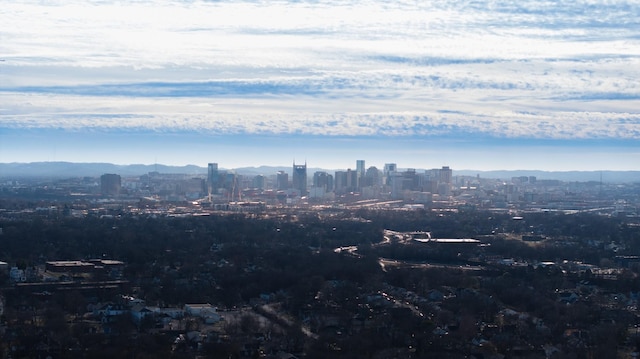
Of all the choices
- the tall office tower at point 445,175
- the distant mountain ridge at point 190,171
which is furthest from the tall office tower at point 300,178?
the distant mountain ridge at point 190,171

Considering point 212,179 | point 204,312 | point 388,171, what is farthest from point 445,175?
point 204,312

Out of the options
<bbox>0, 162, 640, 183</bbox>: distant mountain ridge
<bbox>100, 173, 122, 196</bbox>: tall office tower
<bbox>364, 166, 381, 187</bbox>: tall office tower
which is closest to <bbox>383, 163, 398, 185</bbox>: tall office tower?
<bbox>364, 166, 381, 187</bbox>: tall office tower

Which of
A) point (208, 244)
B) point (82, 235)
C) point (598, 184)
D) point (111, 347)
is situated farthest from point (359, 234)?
point (598, 184)

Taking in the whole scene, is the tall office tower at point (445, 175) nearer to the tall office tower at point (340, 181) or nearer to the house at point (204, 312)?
the tall office tower at point (340, 181)

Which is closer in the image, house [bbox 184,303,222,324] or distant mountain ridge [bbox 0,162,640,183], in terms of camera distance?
house [bbox 184,303,222,324]

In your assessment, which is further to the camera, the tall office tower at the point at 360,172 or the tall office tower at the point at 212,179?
the tall office tower at the point at 360,172

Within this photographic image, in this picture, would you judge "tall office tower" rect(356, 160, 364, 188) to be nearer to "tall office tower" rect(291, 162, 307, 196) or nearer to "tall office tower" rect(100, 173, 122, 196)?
"tall office tower" rect(291, 162, 307, 196)

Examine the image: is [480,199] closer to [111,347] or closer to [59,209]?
[59,209]

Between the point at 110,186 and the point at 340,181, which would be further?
the point at 340,181

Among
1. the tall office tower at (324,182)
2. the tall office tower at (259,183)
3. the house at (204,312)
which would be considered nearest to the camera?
the house at (204,312)

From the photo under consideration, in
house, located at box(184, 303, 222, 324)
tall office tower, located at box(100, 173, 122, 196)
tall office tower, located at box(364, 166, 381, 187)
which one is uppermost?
tall office tower, located at box(364, 166, 381, 187)

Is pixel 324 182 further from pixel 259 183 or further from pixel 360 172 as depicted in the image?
pixel 259 183
